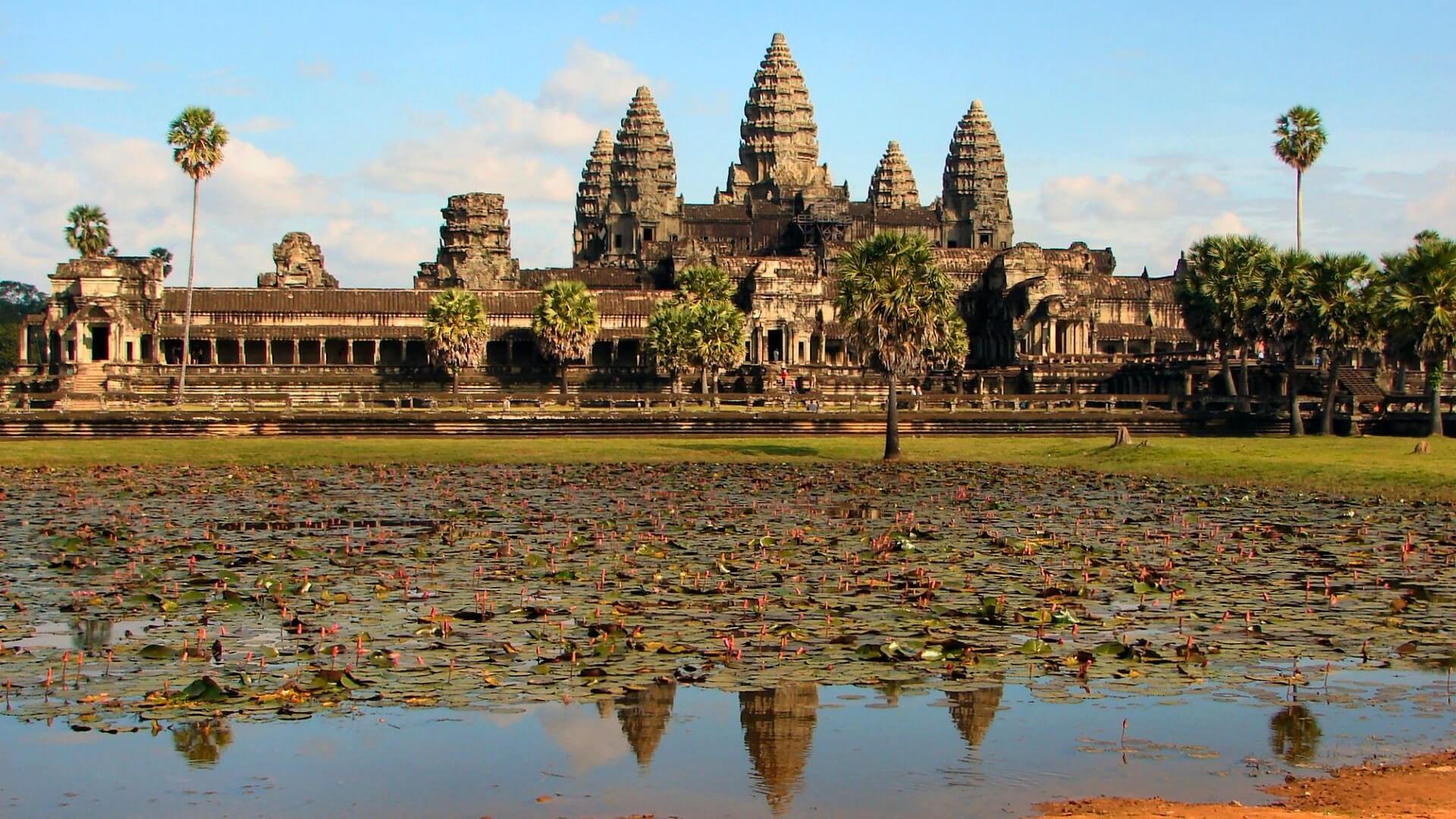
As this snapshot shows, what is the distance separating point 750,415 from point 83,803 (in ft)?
139

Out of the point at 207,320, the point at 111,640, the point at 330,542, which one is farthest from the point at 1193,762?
the point at 207,320

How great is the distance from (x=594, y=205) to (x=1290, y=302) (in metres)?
99.0

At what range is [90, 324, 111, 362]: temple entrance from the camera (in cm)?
8569

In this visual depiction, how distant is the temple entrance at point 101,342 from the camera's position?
85.7m

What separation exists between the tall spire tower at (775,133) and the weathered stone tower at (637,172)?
570cm

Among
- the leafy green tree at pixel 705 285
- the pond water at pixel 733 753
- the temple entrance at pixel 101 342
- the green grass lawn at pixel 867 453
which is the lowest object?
the pond water at pixel 733 753

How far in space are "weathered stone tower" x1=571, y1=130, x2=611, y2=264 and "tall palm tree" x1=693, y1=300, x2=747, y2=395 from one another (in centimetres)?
5685

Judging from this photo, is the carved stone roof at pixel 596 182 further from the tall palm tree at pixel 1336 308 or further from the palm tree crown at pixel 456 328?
the tall palm tree at pixel 1336 308

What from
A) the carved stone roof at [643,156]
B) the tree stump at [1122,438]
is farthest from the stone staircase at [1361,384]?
the carved stone roof at [643,156]

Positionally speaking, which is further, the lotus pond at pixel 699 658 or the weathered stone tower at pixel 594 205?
the weathered stone tower at pixel 594 205

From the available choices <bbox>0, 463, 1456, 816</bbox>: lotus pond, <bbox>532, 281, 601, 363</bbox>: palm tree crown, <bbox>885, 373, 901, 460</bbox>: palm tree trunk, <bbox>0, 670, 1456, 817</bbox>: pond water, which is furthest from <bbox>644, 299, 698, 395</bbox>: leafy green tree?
<bbox>0, 670, 1456, 817</bbox>: pond water

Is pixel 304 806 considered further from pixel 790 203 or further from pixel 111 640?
pixel 790 203

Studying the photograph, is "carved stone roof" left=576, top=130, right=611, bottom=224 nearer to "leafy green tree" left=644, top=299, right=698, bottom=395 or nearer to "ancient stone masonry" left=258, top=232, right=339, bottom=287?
"ancient stone masonry" left=258, top=232, right=339, bottom=287

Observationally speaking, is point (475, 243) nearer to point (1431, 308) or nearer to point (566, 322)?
point (566, 322)
